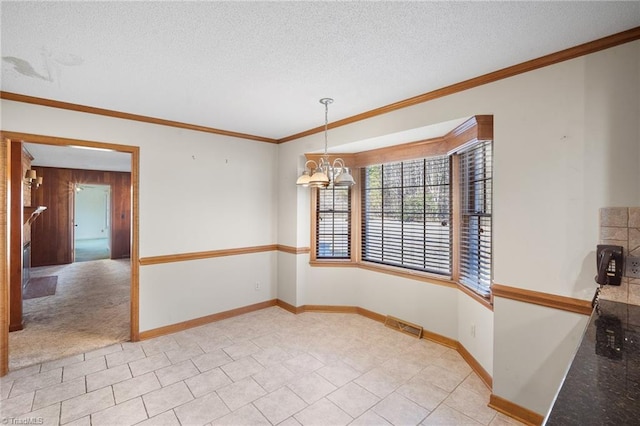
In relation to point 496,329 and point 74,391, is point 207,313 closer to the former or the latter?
point 74,391

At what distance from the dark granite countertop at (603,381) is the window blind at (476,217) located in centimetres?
131

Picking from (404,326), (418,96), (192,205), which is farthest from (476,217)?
(192,205)

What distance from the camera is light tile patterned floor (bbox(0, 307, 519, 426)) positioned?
2.25 meters

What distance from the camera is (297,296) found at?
14.5 feet

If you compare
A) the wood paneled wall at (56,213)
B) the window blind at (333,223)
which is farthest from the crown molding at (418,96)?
the wood paneled wall at (56,213)

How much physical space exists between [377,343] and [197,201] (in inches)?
116

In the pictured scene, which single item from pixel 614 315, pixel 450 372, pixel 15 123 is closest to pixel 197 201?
pixel 15 123

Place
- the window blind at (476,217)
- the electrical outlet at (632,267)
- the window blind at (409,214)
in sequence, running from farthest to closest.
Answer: the window blind at (409,214)
the window blind at (476,217)
the electrical outlet at (632,267)

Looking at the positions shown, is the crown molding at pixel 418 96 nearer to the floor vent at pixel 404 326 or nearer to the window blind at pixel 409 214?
the window blind at pixel 409 214

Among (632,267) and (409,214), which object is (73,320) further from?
(632,267)

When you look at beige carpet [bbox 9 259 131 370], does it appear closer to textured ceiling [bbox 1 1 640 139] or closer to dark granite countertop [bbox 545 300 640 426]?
textured ceiling [bbox 1 1 640 139]

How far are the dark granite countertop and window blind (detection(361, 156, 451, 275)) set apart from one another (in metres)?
2.06

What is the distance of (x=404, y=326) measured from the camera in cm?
374

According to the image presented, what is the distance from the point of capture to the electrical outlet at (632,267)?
186 centimetres
